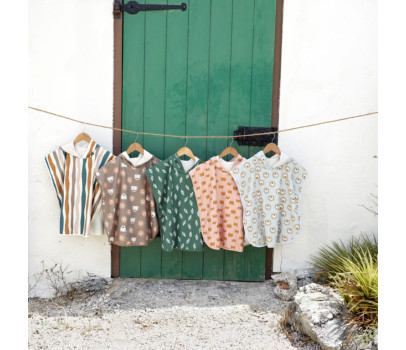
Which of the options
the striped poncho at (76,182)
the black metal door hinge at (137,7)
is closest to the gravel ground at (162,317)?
the striped poncho at (76,182)

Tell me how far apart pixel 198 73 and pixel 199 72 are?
0.04ft

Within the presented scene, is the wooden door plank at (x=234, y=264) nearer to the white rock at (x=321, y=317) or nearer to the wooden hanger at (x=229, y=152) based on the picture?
the white rock at (x=321, y=317)

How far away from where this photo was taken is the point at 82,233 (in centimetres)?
309

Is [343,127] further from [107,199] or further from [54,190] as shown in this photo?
[54,190]

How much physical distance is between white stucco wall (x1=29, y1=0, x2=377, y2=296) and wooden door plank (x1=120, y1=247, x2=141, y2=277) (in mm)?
122

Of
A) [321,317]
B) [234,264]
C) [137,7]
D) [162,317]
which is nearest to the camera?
[321,317]

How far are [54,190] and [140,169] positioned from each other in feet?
2.51

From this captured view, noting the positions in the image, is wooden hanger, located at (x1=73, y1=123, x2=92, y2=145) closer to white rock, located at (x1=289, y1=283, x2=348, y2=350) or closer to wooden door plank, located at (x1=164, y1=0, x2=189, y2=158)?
wooden door plank, located at (x1=164, y1=0, x2=189, y2=158)

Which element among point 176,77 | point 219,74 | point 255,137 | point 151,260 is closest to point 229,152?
point 255,137

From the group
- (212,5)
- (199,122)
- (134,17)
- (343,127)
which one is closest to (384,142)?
(343,127)

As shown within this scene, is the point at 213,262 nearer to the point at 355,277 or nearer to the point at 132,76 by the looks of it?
the point at 355,277

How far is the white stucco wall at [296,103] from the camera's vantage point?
3.19 m

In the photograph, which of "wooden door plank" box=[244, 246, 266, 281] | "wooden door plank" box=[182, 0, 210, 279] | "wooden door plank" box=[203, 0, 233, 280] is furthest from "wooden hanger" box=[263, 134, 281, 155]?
"wooden door plank" box=[244, 246, 266, 281]

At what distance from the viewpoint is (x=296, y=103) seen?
128 inches
